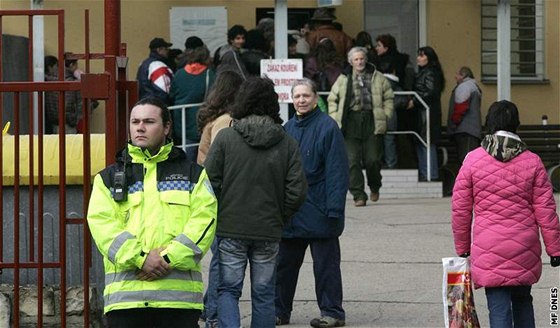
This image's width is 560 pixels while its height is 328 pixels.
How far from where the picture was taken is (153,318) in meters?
6.25

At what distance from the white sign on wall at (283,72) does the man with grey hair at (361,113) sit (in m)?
0.46

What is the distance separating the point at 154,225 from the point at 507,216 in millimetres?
2367

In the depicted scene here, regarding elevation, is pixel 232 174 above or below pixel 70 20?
below

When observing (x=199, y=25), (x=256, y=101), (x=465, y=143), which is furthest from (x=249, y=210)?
(x=199, y=25)

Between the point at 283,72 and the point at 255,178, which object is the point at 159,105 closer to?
the point at 255,178

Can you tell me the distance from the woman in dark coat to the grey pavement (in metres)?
2.22

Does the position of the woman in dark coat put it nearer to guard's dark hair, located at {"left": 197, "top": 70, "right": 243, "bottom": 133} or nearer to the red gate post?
guard's dark hair, located at {"left": 197, "top": 70, "right": 243, "bottom": 133}

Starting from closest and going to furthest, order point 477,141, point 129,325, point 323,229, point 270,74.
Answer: point 129,325 → point 323,229 → point 270,74 → point 477,141

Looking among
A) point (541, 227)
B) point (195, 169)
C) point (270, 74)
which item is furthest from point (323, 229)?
point (270, 74)

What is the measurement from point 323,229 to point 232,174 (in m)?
1.26

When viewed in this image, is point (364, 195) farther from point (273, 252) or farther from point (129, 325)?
point (129, 325)

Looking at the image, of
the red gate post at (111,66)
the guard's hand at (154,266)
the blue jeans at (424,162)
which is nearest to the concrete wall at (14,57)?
the blue jeans at (424,162)

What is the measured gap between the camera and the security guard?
20.0 feet

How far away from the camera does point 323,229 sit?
29.4ft
